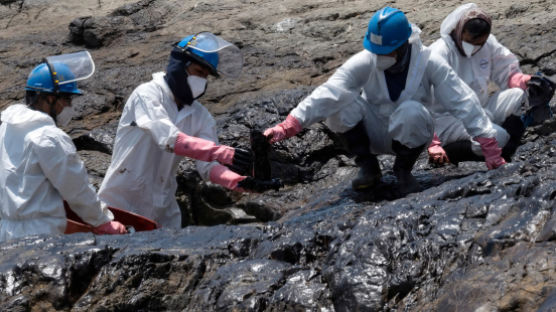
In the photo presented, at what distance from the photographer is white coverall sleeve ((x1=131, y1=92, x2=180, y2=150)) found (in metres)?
5.57

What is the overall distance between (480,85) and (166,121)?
6.95 feet

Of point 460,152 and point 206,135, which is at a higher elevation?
point 206,135

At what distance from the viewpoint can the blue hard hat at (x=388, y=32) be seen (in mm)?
5137

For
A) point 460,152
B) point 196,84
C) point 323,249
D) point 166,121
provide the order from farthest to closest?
point 460,152 < point 196,84 < point 166,121 < point 323,249

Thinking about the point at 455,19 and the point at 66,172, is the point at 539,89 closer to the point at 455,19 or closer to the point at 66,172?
the point at 455,19

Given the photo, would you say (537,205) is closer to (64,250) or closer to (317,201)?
(317,201)

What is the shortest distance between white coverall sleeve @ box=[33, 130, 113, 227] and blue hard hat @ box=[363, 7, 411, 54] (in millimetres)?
1841

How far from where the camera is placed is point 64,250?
14.6 feet

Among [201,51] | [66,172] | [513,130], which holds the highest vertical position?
[201,51]

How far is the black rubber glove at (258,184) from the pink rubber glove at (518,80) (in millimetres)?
1763

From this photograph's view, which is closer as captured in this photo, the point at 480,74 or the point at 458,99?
the point at 458,99

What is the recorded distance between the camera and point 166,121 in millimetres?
5637

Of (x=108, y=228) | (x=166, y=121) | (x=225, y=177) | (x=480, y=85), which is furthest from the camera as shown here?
(x=480, y=85)

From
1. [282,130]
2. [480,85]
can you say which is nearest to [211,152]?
[282,130]
